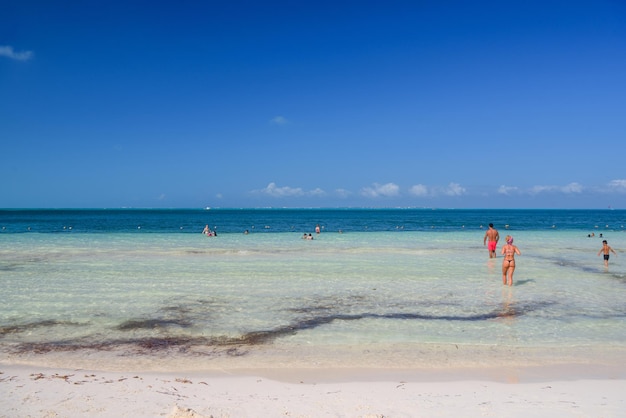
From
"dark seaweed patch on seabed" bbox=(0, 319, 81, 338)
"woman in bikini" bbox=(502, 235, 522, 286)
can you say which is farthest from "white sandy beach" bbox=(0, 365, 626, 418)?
"woman in bikini" bbox=(502, 235, 522, 286)

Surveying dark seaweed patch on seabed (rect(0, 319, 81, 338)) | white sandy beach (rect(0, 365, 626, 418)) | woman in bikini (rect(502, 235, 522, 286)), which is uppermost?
woman in bikini (rect(502, 235, 522, 286))

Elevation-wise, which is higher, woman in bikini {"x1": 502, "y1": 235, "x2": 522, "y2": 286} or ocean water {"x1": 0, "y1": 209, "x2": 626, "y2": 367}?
woman in bikini {"x1": 502, "y1": 235, "x2": 522, "y2": 286}

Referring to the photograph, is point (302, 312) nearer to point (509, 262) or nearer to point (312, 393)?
point (312, 393)

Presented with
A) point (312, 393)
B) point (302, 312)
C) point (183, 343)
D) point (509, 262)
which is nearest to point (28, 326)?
point (183, 343)

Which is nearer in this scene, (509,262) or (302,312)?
(302,312)

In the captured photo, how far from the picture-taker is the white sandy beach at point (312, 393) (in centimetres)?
576

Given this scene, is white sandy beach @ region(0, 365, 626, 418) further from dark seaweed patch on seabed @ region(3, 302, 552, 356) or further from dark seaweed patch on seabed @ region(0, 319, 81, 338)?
dark seaweed patch on seabed @ region(0, 319, 81, 338)

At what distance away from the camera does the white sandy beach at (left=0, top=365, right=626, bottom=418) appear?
576 cm

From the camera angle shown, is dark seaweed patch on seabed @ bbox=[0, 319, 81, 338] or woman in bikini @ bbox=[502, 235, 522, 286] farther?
woman in bikini @ bbox=[502, 235, 522, 286]

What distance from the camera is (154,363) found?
812cm

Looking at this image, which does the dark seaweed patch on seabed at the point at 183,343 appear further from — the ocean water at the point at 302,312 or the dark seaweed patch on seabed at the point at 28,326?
the dark seaweed patch on seabed at the point at 28,326

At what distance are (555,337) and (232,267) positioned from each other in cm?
1522

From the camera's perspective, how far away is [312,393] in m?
6.58

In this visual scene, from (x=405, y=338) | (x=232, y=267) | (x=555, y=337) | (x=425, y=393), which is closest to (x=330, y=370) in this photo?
(x=425, y=393)
